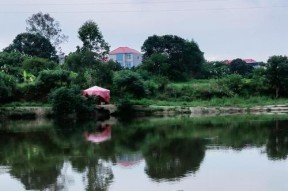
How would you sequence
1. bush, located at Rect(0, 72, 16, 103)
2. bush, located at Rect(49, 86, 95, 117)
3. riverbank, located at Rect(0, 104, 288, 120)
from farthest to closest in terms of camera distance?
riverbank, located at Rect(0, 104, 288, 120) → bush, located at Rect(0, 72, 16, 103) → bush, located at Rect(49, 86, 95, 117)

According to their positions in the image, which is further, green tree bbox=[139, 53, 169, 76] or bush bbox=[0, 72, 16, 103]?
green tree bbox=[139, 53, 169, 76]

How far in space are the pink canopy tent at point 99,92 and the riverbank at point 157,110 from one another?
0.71 meters

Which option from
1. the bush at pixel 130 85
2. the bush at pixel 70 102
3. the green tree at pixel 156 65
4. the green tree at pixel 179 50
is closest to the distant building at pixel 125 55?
the green tree at pixel 179 50

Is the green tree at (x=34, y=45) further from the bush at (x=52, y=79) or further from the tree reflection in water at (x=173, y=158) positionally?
the tree reflection in water at (x=173, y=158)

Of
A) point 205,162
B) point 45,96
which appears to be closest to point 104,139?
point 205,162

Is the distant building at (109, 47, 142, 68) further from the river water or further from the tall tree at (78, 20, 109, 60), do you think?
the river water

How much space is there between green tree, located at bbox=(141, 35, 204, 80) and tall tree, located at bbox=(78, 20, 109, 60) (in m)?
12.9

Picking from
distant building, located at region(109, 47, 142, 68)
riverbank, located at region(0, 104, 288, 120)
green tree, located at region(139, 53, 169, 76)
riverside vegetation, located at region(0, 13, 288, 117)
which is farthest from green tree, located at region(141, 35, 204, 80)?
distant building, located at region(109, 47, 142, 68)

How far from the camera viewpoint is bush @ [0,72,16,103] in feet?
99.2

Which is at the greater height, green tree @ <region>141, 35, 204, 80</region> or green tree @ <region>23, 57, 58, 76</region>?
green tree @ <region>141, 35, 204, 80</region>

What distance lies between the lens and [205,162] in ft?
40.4

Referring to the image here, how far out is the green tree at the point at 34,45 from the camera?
50.2m

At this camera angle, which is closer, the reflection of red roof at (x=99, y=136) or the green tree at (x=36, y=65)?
the reflection of red roof at (x=99, y=136)

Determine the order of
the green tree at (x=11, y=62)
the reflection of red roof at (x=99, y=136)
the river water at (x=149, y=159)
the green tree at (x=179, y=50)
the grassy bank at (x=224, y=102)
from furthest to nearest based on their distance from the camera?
1. the green tree at (x=179, y=50)
2. the green tree at (x=11, y=62)
3. the grassy bank at (x=224, y=102)
4. the reflection of red roof at (x=99, y=136)
5. the river water at (x=149, y=159)
